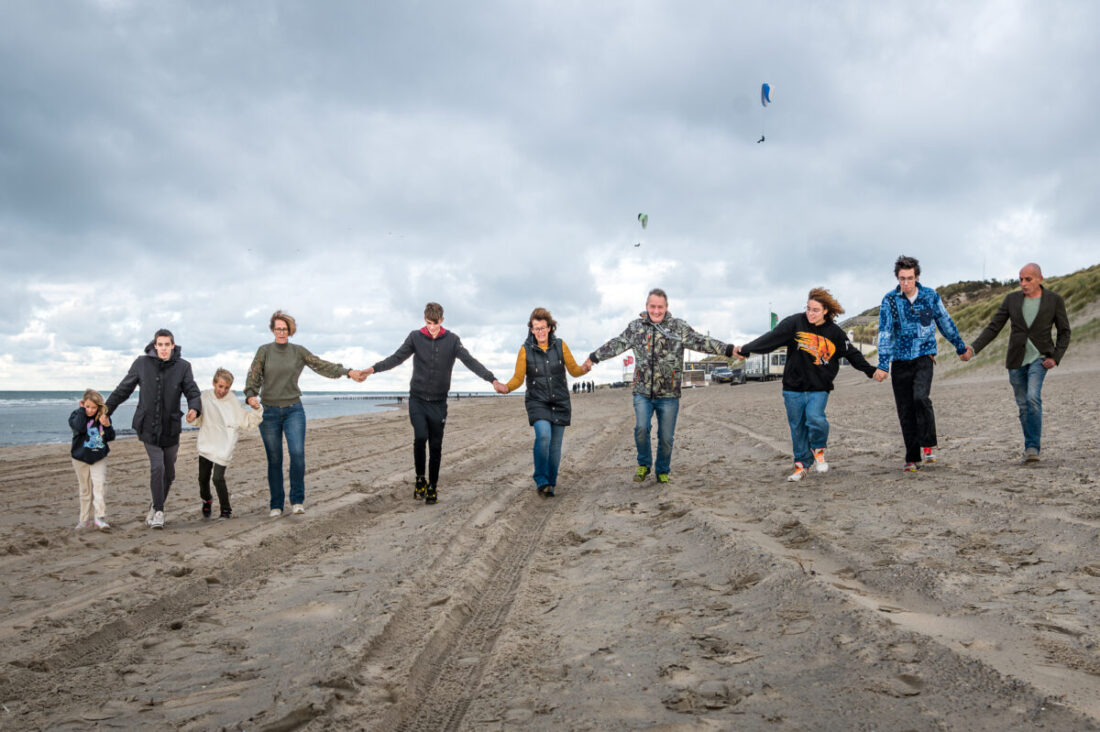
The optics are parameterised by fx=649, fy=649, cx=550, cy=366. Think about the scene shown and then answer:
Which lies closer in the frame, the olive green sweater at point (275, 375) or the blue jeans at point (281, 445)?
the blue jeans at point (281, 445)

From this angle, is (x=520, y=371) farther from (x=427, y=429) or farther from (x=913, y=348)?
(x=913, y=348)

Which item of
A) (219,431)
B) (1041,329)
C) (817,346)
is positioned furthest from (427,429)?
(1041,329)

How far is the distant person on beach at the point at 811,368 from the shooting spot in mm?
6844

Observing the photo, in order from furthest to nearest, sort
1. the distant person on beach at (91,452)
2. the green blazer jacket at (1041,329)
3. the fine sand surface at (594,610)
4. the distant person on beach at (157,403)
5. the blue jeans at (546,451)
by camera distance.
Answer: the blue jeans at (546,451)
the green blazer jacket at (1041,329)
the distant person on beach at (157,403)
the distant person on beach at (91,452)
the fine sand surface at (594,610)

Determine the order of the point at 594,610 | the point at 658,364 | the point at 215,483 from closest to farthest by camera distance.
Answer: the point at 594,610
the point at 215,483
the point at 658,364

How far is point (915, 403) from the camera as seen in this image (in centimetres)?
674

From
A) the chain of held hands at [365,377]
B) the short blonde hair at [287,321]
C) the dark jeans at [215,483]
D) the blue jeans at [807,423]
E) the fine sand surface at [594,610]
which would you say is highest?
the short blonde hair at [287,321]

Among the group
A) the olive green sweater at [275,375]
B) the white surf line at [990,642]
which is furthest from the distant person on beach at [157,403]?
the white surf line at [990,642]

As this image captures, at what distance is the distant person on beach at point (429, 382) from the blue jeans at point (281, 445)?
1133 millimetres

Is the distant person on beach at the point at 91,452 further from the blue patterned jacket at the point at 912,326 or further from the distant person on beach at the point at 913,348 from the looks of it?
the blue patterned jacket at the point at 912,326

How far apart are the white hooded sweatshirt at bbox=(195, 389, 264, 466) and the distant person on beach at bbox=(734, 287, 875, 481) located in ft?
18.5

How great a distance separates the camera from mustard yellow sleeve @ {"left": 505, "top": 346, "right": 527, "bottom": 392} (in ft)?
23.6

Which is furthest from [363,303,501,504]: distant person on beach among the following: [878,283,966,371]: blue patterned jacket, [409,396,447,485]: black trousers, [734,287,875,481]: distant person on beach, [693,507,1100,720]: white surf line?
[878,283,966,371]: blue patterned jacket

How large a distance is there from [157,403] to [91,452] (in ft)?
2.35
